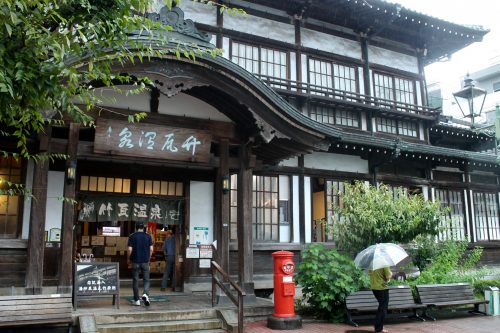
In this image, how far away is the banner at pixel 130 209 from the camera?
42.2 feet

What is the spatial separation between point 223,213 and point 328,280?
314 centimetres

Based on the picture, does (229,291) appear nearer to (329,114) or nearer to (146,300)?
(146,300)

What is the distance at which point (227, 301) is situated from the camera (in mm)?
11336

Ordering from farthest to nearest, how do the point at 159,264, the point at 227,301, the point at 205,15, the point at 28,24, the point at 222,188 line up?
the point at 159,264 < the point at 205,15 < the point at 222,188 < the point at 227,301 < the point at 28,24

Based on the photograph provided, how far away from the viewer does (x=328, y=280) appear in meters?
11.2

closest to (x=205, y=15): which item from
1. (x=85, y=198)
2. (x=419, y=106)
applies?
(x=85, y=198)

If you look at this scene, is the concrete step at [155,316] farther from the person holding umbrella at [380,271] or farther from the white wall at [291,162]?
the white wall at [291,162]

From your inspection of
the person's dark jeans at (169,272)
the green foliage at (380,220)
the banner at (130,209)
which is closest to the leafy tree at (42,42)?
the banner at (130,209)

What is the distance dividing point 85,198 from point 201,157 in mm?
3600

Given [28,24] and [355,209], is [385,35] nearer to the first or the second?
[355,209]

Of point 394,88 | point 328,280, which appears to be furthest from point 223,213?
point 394,88

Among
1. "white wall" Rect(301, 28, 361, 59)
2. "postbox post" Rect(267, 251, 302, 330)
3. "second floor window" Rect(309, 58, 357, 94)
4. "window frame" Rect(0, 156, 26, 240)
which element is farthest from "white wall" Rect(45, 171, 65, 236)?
"white wall" Rect(301, 28, 361, 59)

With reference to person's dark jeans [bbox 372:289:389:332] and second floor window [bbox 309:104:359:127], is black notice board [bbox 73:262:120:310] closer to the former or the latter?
person's dark jeans [bbox 372:289:389:332]

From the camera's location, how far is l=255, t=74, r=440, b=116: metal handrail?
1589cm
